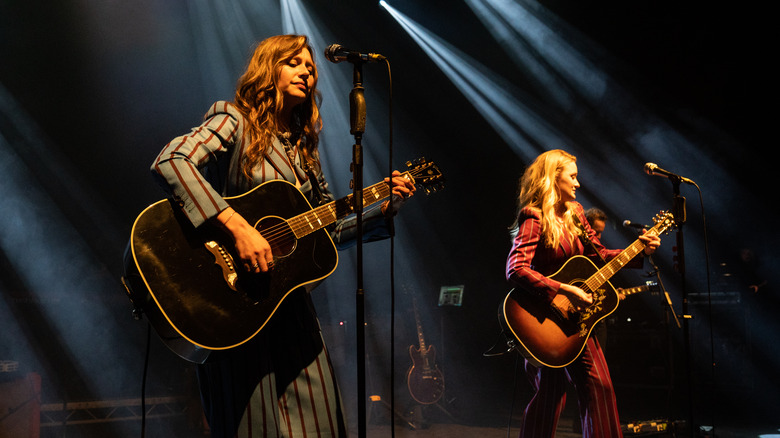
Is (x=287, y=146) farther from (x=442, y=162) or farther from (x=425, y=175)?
(x=442, y=162)

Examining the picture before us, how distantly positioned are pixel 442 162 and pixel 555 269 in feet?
20.9

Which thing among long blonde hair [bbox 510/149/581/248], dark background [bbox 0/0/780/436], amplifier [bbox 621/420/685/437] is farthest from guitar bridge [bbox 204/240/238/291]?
dark background [bbox 0/0/780/436]

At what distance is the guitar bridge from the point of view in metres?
1.81

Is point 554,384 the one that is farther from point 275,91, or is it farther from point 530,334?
point 275,91

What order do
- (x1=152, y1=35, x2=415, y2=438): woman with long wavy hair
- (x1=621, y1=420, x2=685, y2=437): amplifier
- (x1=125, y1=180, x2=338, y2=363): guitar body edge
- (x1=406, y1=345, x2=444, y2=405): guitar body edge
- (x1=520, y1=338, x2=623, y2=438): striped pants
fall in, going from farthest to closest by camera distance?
1. (x1=406, y1=345, x2=444, y2=405): guitar body edge
2. (x1=621, y1=420, x2=685, y2=437): amplifier
3. (x1=520, y1=338, x2=623, y2=438): striped pants
4. (x1=152, y1=35, x2=415, y2=438): woman with long wavy hair
5. (x1=125, y1=180, x2=338, y2=363): guitar body edge

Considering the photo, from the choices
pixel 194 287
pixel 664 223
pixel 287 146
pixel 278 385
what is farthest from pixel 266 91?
pixel 664 223

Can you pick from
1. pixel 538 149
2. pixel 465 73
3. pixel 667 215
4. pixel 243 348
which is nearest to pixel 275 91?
pixel 243 348

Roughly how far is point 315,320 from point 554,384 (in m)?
2.10

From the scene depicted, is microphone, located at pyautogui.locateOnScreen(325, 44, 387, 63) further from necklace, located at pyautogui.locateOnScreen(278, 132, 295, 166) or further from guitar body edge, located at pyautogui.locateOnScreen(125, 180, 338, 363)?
guitar body edge, located at pyautogui.locateOnScreen(125, 180, 338, 363)

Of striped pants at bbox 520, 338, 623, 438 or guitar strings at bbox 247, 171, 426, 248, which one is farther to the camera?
striped pants at bbox 520, 338, 623, 438

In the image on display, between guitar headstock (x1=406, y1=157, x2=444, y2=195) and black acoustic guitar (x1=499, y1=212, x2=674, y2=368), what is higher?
guitar headstock (x1=406, y1=157, x2=444, y2=195)

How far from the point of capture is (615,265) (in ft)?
12.4

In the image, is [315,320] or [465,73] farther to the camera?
[465,73]

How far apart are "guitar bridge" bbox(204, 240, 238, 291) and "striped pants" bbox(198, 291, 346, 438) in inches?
8.0
